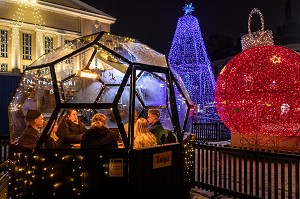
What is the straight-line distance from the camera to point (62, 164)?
5.03 meters

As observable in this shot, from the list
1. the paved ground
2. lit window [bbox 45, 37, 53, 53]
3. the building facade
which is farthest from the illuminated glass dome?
lit window [bbox 45, 37, 53, 53]

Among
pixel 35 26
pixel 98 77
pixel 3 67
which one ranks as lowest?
pixel 98 77

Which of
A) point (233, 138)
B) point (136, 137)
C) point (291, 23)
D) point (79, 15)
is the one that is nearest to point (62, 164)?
point (136, 137)

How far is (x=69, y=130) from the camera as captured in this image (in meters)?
7.64

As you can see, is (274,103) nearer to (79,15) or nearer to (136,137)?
(136,137)

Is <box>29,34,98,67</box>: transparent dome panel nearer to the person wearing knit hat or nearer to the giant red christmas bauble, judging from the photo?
the person wearing knit hat

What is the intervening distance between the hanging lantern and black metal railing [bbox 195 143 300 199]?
58.1 inches

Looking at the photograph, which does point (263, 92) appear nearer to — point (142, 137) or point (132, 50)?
point (132, 50)

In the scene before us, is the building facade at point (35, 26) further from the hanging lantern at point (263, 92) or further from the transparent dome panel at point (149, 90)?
the hanging lantern at point (263, 92)

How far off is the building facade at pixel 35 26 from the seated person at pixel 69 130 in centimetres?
1623

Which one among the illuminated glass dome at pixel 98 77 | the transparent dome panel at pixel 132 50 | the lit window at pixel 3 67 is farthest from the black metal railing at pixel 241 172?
the lit window at pixel 3 67

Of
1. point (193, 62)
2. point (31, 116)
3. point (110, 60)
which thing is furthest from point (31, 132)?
point (193, 62)

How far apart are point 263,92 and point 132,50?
14.0ft

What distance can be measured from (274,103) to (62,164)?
5.98 metres
